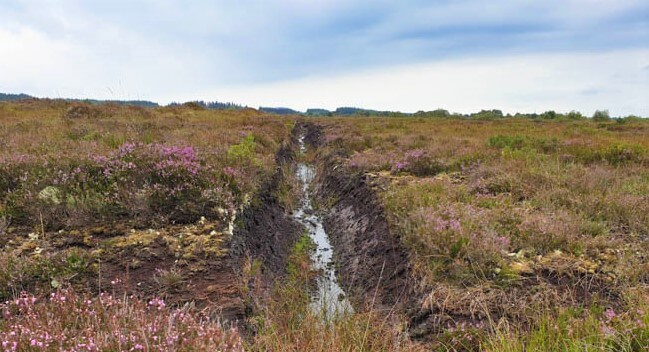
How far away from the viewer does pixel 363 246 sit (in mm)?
8430

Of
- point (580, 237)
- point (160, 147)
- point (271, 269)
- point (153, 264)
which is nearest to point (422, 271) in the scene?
point (580, 237)

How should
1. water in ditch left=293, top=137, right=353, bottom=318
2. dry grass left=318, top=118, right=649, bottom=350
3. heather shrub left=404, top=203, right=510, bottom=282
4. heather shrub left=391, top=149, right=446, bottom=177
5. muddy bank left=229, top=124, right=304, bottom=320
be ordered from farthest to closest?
heather shrub left=391, top=149, right=446, bottom=177
muddy bank left=229, top=124, right=304, bottom=320
water in ditch left=293, top=137, right=353, bottom=318
heather shrub left=404, top=203, right=510, bottom=282
dry grass left=318, top=118, right=649, bottom=350

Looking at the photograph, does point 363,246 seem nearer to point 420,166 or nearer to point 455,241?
point 455,241

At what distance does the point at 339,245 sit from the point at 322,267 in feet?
4.14

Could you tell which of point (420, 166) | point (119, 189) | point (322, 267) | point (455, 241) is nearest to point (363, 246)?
point (322, 267)

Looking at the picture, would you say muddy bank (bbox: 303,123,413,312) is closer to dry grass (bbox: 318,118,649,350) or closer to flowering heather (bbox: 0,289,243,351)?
dry grass (bbox: 318,118,649,350)

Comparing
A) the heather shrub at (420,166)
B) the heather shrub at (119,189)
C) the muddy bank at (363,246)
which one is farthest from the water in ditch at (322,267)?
the heather shrub at (420,166)

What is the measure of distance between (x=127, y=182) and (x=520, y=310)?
715cm

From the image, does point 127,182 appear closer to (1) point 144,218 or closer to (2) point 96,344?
(1) point 144,218

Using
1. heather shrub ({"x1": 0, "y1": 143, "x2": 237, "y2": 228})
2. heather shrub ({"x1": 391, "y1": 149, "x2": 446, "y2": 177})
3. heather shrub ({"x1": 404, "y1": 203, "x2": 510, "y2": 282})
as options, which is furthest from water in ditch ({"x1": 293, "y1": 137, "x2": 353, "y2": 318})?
heather shrub ({"x1": 391, "y1": 149, "x2": 446, "y2": 177})

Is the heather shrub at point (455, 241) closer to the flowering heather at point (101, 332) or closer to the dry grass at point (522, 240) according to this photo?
the dry grass at point (522, 240)

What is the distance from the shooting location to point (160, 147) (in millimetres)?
8398

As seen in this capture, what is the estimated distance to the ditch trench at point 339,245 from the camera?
20.0ft

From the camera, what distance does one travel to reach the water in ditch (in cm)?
543
